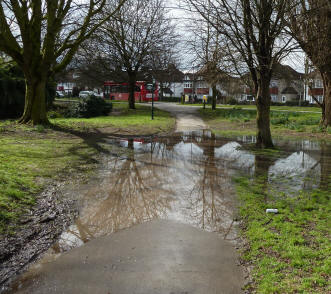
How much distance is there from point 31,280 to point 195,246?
2.11 meters

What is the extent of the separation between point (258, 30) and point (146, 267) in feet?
33.1

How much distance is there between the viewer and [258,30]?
11703mm

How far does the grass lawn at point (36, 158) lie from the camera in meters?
5.95

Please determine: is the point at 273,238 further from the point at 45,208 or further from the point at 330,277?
the point at 45,208

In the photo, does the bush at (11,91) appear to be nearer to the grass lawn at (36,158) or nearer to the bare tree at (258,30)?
the grass lawn at (36,158)

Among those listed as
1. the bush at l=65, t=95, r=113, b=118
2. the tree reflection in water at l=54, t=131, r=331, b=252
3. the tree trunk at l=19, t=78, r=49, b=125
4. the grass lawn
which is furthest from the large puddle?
the bush at l=65, t=95, r=113, b=118

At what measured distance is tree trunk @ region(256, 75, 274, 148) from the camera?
1202 centimetres

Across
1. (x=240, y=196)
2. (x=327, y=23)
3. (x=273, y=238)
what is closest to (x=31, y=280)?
(x=273, y=238)

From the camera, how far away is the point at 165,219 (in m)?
5.64

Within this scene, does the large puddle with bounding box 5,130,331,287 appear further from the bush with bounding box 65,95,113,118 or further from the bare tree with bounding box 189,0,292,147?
the bush with bounding box 65,95,113,118

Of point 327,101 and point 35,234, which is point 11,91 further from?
point 35,234

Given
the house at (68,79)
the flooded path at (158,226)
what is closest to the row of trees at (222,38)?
the flooded path at (158,226)

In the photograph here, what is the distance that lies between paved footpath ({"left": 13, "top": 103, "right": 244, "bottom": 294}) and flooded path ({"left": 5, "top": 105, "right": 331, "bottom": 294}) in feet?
0.04

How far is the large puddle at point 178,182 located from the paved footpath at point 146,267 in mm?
260
